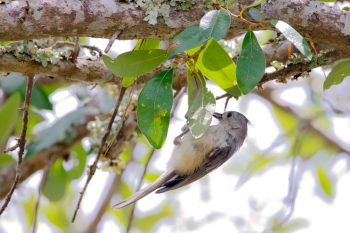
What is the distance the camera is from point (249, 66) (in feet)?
9.14

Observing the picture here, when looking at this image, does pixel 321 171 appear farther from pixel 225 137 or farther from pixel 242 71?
pixel 242 71

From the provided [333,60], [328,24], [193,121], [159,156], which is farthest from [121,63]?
[159,156]

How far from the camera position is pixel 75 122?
5469mm

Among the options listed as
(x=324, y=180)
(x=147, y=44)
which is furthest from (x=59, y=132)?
(x=324, y=180)

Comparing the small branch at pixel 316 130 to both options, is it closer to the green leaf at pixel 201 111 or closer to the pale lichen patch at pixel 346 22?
the pale lichen patch at pixel 346 22

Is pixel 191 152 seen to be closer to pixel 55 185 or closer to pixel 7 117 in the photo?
pixel 7 117

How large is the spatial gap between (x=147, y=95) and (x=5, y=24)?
0.59 metres

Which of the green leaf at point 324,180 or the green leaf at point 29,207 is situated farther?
the green leaf at point 29,207

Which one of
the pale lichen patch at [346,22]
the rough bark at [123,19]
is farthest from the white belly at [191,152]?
the pale lichen patch at [346,22]

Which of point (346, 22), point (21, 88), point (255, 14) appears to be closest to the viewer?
point (255, 14)

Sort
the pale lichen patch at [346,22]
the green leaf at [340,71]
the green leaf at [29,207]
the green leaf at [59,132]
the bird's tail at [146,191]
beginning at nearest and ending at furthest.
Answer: the pale lichen patch at [346,22] < the green leaf at [340,71] < the bird's tail at [146,191] < the green leaf at [59,132] < the green leaf at [29,207]

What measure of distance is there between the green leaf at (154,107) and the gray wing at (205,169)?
1054 millimetres

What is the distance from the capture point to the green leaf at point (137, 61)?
9.77ft

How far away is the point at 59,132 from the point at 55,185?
1.28 ft
